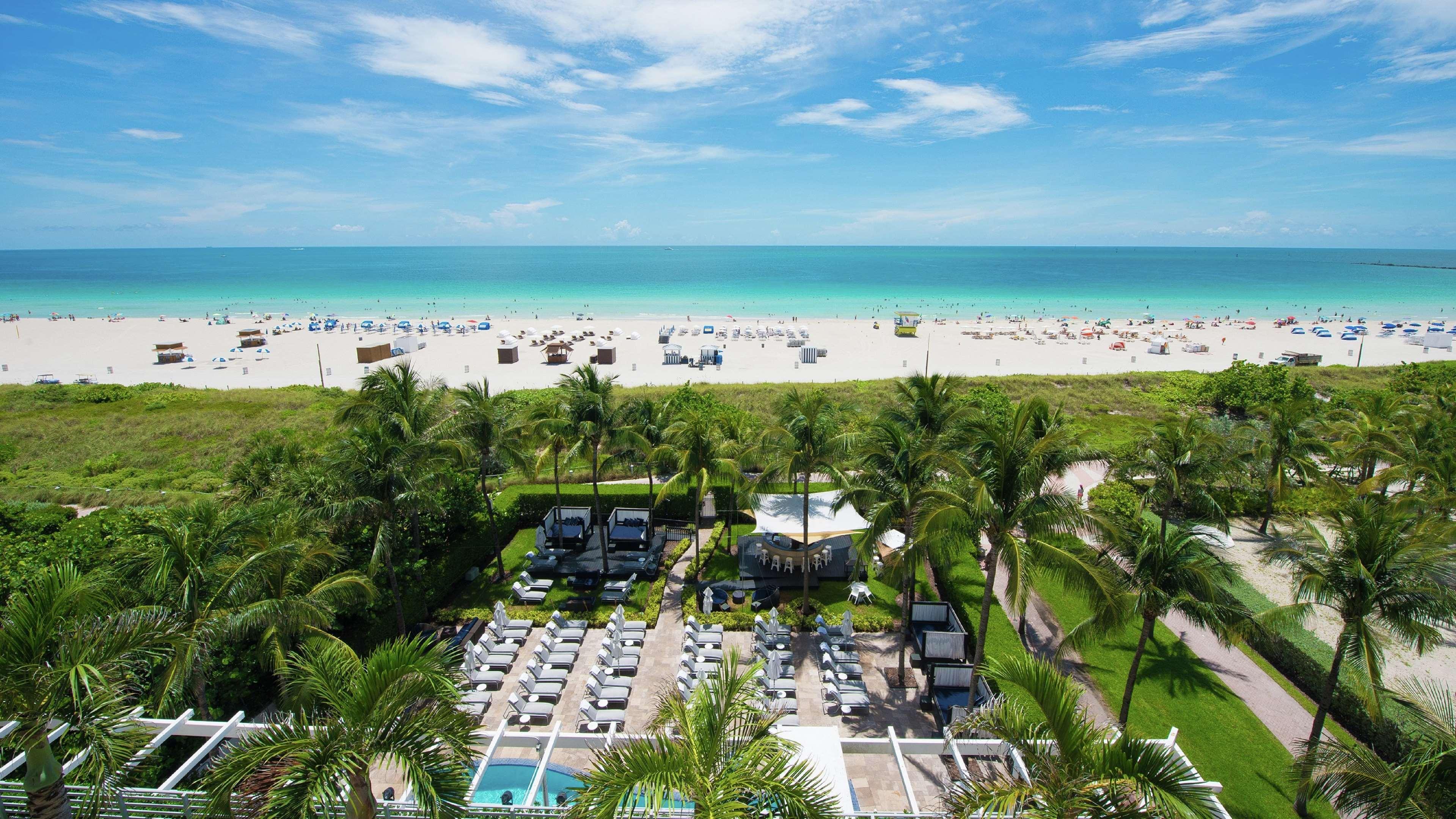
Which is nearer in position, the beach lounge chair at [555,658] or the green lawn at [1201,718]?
the green lawn at [1201,718]

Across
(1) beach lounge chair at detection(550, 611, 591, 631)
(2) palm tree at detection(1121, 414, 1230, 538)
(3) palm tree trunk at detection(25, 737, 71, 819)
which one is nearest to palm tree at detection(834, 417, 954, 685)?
(2) palm tree at detection(1121, 414, 1230, 538)

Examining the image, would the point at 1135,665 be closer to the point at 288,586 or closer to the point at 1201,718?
the point at 1201,718

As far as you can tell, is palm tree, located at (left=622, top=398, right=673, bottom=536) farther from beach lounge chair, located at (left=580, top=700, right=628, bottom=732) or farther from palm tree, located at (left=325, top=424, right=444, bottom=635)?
beach lounge chair, located at (left=580, top=700, right=628, bottom=732)

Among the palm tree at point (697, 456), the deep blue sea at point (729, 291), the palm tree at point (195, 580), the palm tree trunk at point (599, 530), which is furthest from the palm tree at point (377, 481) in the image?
the deep blue sea at point (729, 291)

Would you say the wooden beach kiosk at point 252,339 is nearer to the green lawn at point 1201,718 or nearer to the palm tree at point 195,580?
the palm tree at point 195,580

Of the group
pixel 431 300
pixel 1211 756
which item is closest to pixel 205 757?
pixel 1211 756

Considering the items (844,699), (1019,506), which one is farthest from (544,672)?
(1019,506)
